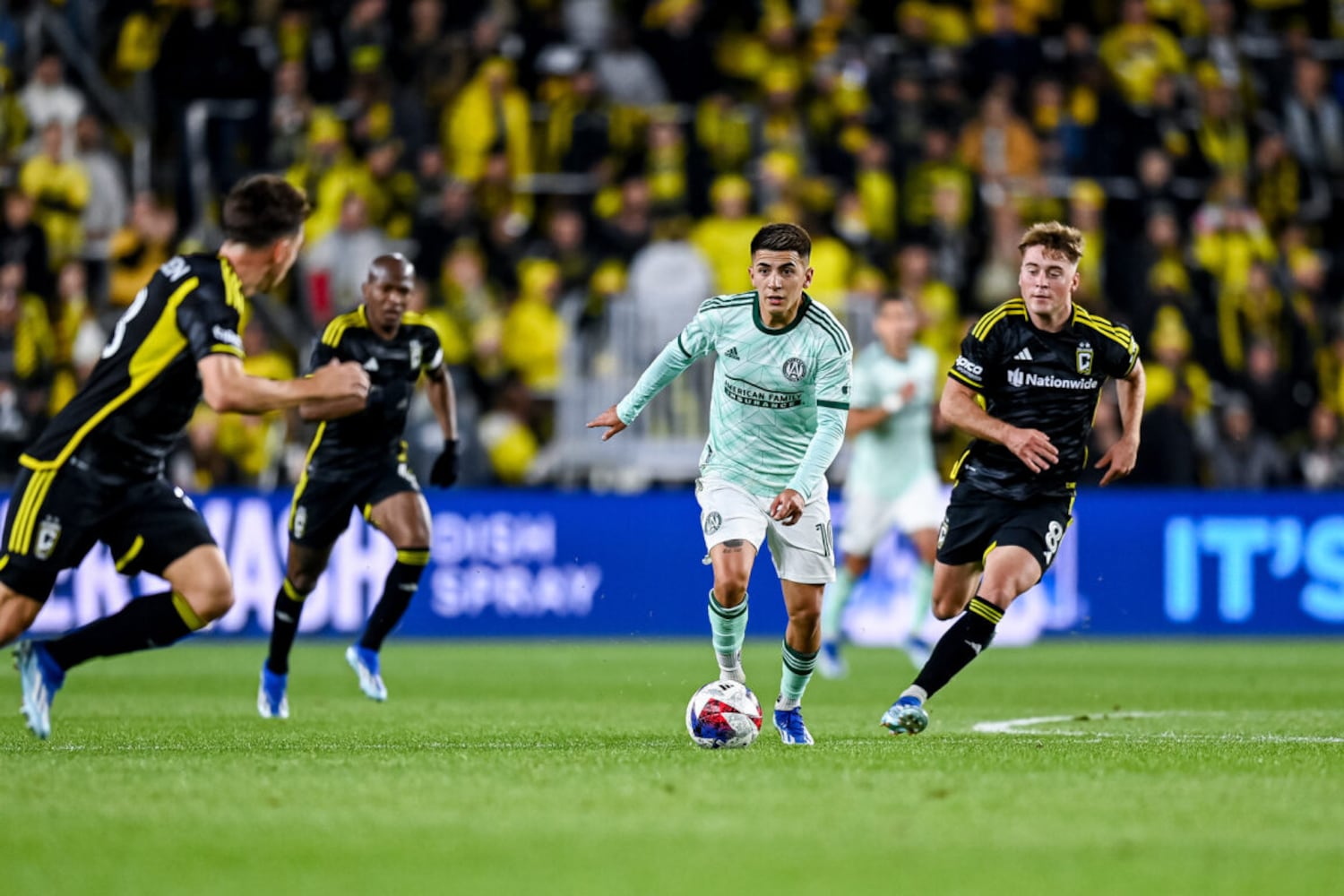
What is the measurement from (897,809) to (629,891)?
1570 mm

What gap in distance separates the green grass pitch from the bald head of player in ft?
7.43

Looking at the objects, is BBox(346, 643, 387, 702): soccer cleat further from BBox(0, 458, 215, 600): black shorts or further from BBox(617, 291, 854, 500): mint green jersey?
BBox(0, 458, 215, 600): black shorts

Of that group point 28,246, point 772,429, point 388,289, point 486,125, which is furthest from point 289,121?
point 772,429

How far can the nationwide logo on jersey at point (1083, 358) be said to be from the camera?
Answer: 367 inches

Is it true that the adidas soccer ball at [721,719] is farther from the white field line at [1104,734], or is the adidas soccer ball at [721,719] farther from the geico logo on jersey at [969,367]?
the geico logo on jersey at [969,367]

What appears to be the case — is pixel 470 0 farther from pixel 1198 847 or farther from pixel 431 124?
pixel 1198 847

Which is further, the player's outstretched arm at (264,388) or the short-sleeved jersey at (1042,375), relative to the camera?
the short-sleeved jersey at (1042,375)

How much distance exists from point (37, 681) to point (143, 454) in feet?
3.36

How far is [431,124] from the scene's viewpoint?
20.3 metres

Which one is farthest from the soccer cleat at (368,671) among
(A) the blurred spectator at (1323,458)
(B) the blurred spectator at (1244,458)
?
(A) the blurred spectator at (1323,458)

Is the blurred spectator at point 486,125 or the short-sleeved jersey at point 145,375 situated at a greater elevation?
the blurred spectator at point 486,125

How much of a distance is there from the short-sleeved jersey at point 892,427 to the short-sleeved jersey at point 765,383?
551 centimetres

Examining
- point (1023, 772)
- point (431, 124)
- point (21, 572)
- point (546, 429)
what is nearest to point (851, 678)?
point (546, 429)

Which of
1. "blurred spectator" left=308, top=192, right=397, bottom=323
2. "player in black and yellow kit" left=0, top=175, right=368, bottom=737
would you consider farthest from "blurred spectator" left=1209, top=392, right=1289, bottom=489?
"player in black and yellow kit" left=0, top=175, right=368, bottom=737
